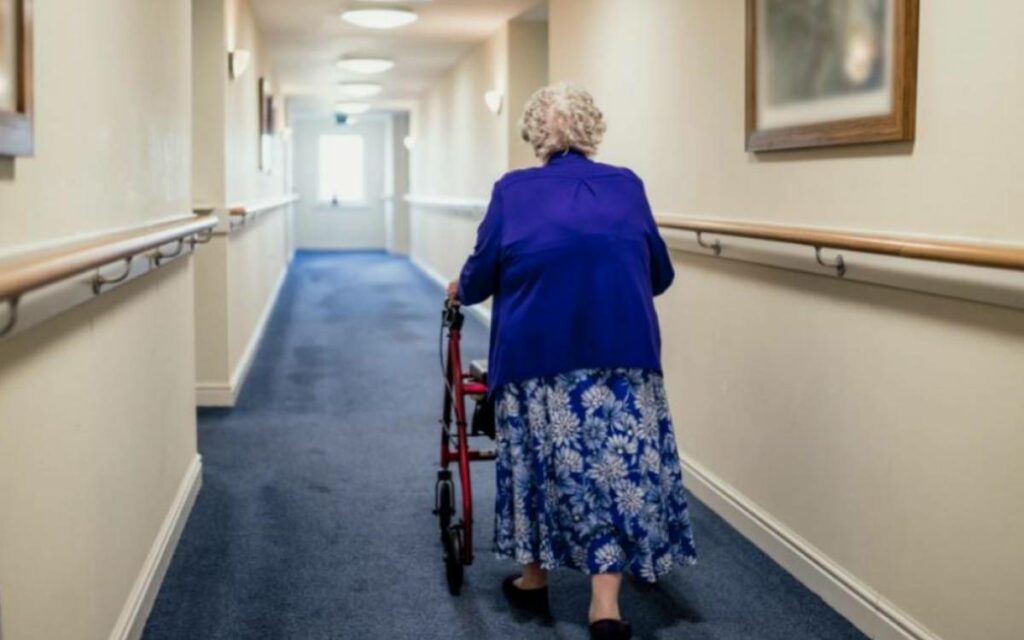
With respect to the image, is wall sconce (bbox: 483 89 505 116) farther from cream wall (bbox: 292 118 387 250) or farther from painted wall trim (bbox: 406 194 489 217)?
cream wall (bbox: 292 118 387 250)

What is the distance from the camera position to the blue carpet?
3104mm

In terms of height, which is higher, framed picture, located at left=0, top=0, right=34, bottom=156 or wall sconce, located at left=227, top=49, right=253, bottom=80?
wall sconce, located at left=227, top=49, right=253, bottom=80

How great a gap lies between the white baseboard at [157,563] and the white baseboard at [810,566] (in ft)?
6.23

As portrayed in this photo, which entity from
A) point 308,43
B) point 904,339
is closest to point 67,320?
point 904,339

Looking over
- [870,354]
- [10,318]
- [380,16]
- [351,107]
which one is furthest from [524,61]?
[351,107]

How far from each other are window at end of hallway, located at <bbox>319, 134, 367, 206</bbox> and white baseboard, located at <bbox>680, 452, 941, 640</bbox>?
61.8ft

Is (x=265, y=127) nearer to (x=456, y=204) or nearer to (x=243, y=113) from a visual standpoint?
(x=243, y=113)

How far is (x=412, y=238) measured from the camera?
18.4 metres

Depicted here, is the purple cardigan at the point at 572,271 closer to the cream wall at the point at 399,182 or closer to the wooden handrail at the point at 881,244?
the wooden handrail at the point at 881,244

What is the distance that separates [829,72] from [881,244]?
2.30ft

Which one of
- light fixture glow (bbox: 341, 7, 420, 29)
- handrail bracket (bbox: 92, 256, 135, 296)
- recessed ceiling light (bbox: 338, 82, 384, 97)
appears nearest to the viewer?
handrail bracket (bbox: 92, 256, 135, 296)

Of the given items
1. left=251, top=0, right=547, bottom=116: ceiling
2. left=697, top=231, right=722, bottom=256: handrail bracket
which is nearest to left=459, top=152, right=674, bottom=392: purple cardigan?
left=697, top=231, right=722, bottom=256: handrail bracket

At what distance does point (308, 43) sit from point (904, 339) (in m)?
8.23

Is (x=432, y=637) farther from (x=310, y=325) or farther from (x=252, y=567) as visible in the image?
(x=310, y=325)
